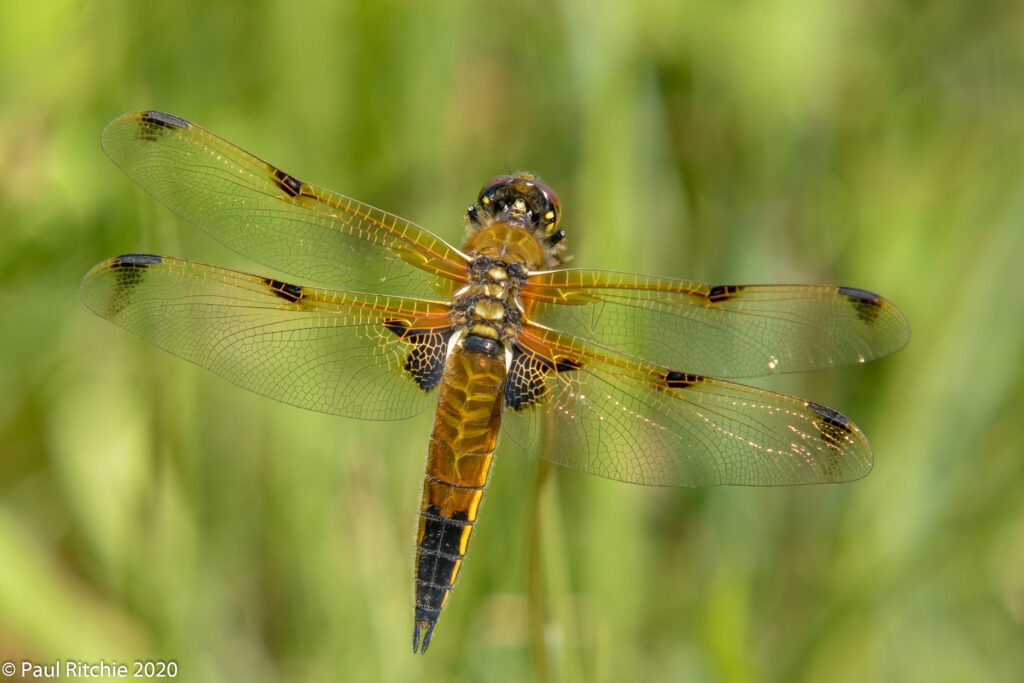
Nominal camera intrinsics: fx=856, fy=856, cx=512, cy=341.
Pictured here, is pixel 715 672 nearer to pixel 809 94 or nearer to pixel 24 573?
pixel 24 573

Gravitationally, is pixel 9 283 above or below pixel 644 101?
below

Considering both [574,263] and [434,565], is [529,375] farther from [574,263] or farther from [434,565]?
[574,263]

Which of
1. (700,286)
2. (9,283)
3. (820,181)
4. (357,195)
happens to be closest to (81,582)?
(9,283)

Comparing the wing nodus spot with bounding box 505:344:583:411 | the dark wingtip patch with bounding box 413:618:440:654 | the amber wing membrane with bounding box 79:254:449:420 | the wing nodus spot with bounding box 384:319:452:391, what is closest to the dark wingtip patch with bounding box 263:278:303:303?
the amber wing membrane with bounding box 79:254:449:420

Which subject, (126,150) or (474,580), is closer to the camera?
(126,150)

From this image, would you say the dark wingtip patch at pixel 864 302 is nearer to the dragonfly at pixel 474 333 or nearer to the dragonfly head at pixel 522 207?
the dragonfly at pixel 474 333

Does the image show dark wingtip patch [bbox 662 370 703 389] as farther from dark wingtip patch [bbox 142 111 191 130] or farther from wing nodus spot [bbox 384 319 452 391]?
dark wingtip patch [bbox 142 111 191 130]

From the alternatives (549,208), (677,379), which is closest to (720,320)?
(677,379)

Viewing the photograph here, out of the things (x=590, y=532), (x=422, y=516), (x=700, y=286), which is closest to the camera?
(x=422, y=516)
